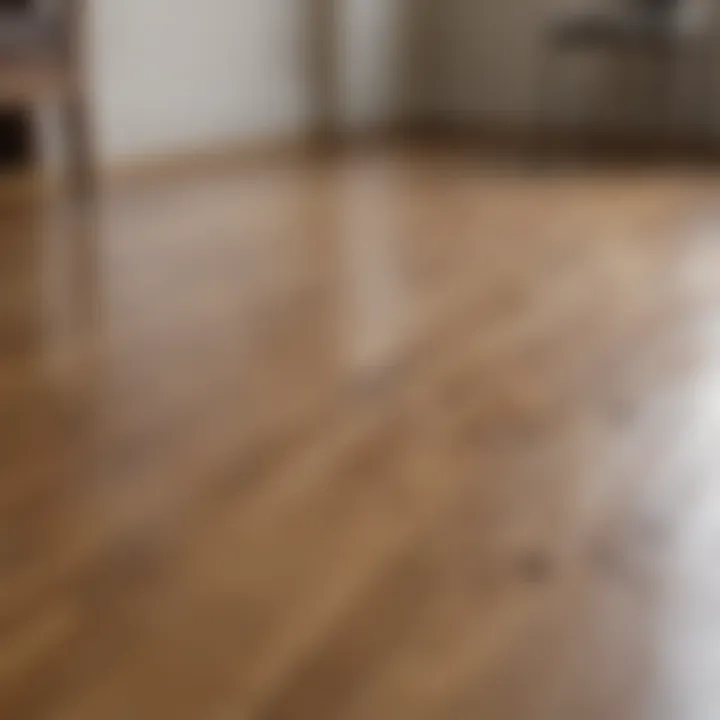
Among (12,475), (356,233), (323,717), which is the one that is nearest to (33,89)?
(356,233)

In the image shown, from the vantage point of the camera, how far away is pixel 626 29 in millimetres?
3916

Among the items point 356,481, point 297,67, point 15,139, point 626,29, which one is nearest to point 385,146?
point 297,67

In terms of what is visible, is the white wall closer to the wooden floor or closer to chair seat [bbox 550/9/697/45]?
chair seat [bbox 550/9/697/45]

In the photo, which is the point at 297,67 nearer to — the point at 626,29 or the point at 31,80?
the point at 626,29

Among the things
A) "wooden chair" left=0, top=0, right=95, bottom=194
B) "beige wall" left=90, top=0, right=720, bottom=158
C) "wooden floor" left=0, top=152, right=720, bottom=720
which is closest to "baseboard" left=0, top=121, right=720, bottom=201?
"beige wall" left=90, top=0, right=720, bottom=158

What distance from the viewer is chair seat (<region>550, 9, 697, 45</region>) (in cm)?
391

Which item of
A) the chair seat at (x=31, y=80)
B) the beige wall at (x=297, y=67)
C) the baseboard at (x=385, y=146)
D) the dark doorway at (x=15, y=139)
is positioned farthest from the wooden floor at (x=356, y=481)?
the beige wall at (x=297, y=67)

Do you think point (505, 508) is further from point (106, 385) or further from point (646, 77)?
point (646, 77)

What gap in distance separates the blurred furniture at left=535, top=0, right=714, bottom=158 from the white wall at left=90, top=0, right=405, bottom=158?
598 millimetres

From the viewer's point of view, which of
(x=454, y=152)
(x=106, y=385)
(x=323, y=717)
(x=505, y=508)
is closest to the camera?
(x=323, y=717)

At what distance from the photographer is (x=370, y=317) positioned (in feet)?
6.44

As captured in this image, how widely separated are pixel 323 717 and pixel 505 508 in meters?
0.42

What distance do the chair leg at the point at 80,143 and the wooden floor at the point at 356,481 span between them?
22.0 inches

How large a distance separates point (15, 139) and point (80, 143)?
9.9 inches
